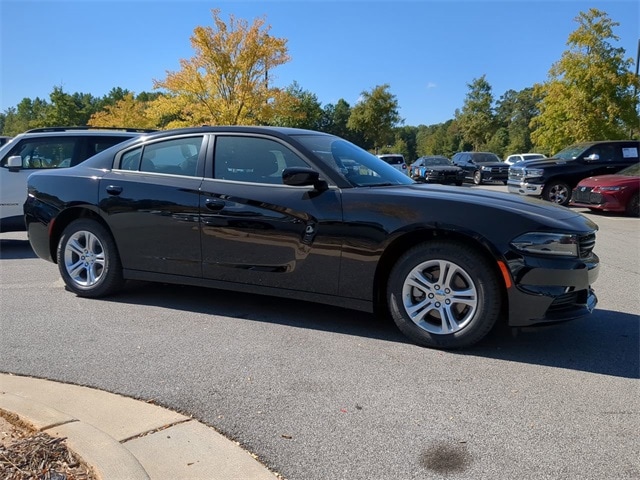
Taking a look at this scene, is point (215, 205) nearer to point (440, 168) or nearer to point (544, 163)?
point (544, 163)

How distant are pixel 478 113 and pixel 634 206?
4120cm

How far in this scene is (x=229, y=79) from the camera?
853 inches

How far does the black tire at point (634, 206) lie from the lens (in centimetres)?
1251

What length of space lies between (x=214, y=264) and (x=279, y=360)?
1.23 metres

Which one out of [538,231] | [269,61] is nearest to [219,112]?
[269,61]

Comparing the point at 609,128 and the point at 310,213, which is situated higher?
the point at 609,128

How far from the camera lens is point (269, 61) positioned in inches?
849

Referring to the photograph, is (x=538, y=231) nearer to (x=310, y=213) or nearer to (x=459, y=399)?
(x=459, y=399)

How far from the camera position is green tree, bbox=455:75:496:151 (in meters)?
50.9

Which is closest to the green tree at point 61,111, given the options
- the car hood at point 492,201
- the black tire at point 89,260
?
the black tire at point 89,260

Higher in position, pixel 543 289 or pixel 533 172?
pixel 533 172

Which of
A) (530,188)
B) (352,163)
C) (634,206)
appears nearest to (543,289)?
(352,163)

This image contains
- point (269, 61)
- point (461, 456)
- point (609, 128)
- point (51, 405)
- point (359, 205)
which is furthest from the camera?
point (609, 128)

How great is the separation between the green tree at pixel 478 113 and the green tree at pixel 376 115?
9498 mm
